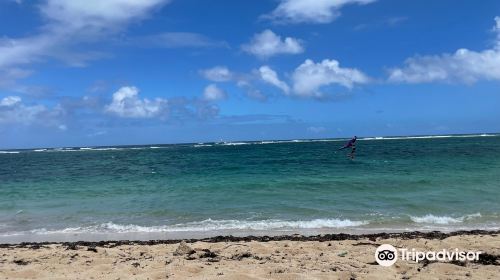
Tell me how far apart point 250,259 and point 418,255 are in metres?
3.66

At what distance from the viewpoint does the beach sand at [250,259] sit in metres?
8.12

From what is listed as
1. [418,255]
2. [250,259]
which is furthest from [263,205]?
[418,255]

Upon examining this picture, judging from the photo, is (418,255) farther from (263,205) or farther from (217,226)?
A: (263,205)

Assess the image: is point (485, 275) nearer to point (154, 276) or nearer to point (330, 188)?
point (154, 276)

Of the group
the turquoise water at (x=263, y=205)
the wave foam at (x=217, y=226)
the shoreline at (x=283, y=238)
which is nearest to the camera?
the shoreline at (x=283, y=238)

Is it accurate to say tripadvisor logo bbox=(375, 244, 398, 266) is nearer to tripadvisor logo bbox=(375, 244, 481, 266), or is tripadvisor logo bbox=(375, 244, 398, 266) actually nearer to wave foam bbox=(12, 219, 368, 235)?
tripadvisor logo bbox=(375, 244, 481, 266)

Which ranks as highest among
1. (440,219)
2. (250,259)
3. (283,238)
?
(250,259)

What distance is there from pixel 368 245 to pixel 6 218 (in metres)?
15.0

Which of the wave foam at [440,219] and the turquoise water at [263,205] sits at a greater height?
the turquoise water at [263,205]

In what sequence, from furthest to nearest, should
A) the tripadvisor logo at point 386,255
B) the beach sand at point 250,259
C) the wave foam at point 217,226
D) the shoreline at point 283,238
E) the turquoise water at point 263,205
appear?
the turquoise water at point 263,205 < the wave foam at point 217,226 < the shoreline at point 283,238 < the tripadvisor logo at point 386,255 < the beach sand at point 250,259

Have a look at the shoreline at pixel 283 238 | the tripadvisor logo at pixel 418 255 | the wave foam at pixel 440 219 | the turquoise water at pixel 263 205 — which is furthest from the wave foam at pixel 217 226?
the tripadvisor logo at pixel 418 255

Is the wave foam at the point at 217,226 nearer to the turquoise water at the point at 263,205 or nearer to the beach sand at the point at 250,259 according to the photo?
the turquoise water at the point at 263,205

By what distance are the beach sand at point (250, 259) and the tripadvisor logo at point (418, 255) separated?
A: 0.18 meters

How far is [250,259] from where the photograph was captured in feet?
31.3
